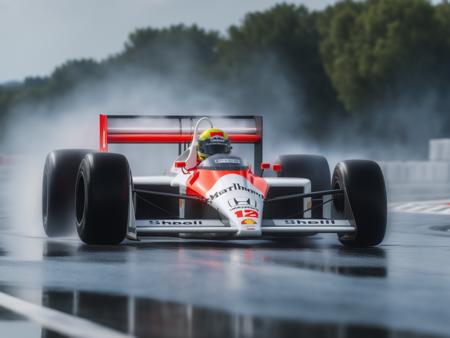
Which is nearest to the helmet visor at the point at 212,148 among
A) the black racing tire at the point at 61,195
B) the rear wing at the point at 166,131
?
the black racing tire at the point at 61,195

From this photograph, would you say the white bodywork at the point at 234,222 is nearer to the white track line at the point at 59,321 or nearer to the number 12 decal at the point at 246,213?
the number 12 decal at the point at 246,213

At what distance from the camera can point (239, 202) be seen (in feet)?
45.4

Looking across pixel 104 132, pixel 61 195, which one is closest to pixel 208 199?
pixel 61 195

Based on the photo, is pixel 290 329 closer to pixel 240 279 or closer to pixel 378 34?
pixel 240 279

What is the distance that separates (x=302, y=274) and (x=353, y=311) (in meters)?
2.44

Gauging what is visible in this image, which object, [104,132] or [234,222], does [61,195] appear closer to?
[104,132]

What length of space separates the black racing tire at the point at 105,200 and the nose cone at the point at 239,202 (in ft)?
3.37

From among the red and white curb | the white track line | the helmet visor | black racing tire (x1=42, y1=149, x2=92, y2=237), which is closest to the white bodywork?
the helmet visor

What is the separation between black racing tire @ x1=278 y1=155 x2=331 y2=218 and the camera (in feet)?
55.4

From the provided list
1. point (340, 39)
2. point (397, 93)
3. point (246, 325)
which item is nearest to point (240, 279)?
point (246, 325)

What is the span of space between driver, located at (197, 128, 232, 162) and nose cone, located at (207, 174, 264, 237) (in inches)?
46.9

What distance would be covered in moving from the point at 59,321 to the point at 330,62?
9392cm

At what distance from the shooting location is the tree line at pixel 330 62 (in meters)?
84.2

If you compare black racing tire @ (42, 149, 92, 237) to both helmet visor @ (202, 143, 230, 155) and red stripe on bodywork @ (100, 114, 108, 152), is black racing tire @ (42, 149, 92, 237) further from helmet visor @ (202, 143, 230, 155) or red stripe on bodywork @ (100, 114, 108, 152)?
helmet visor @ (202, 143, 230, 155)
